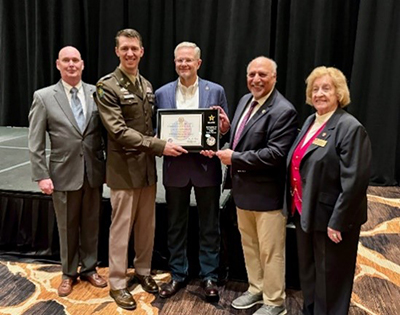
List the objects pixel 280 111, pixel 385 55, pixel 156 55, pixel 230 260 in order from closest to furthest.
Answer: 1. pixel 280 111
2. pixel 230 260
3. pixel 385 55
4. pixel 156 55

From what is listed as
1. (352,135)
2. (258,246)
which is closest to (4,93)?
(258,246)

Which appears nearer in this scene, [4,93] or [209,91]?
[209,91]

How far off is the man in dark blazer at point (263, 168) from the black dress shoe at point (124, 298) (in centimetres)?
70

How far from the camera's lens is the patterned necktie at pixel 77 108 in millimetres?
2518

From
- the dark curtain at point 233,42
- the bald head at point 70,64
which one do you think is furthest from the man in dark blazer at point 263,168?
the dark curtain at point 233,42

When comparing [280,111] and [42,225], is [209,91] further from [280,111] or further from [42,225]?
[42,225]

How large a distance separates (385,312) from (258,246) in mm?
822

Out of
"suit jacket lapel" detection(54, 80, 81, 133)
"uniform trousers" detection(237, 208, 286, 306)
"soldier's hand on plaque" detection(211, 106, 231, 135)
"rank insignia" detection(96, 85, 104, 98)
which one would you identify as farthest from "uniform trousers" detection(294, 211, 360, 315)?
"suit jacket lapel" detection(54, 80, 81, 133)

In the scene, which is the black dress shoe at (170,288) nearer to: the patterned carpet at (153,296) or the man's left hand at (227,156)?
the patterned carpet at (153,296)

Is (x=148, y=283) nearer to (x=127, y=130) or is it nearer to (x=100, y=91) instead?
(x=127, y=130)

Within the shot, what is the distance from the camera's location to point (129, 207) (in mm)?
2512

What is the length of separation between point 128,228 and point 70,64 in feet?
3.18

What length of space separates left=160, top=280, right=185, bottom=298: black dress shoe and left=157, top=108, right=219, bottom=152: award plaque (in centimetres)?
85

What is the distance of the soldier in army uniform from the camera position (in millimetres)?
2365
